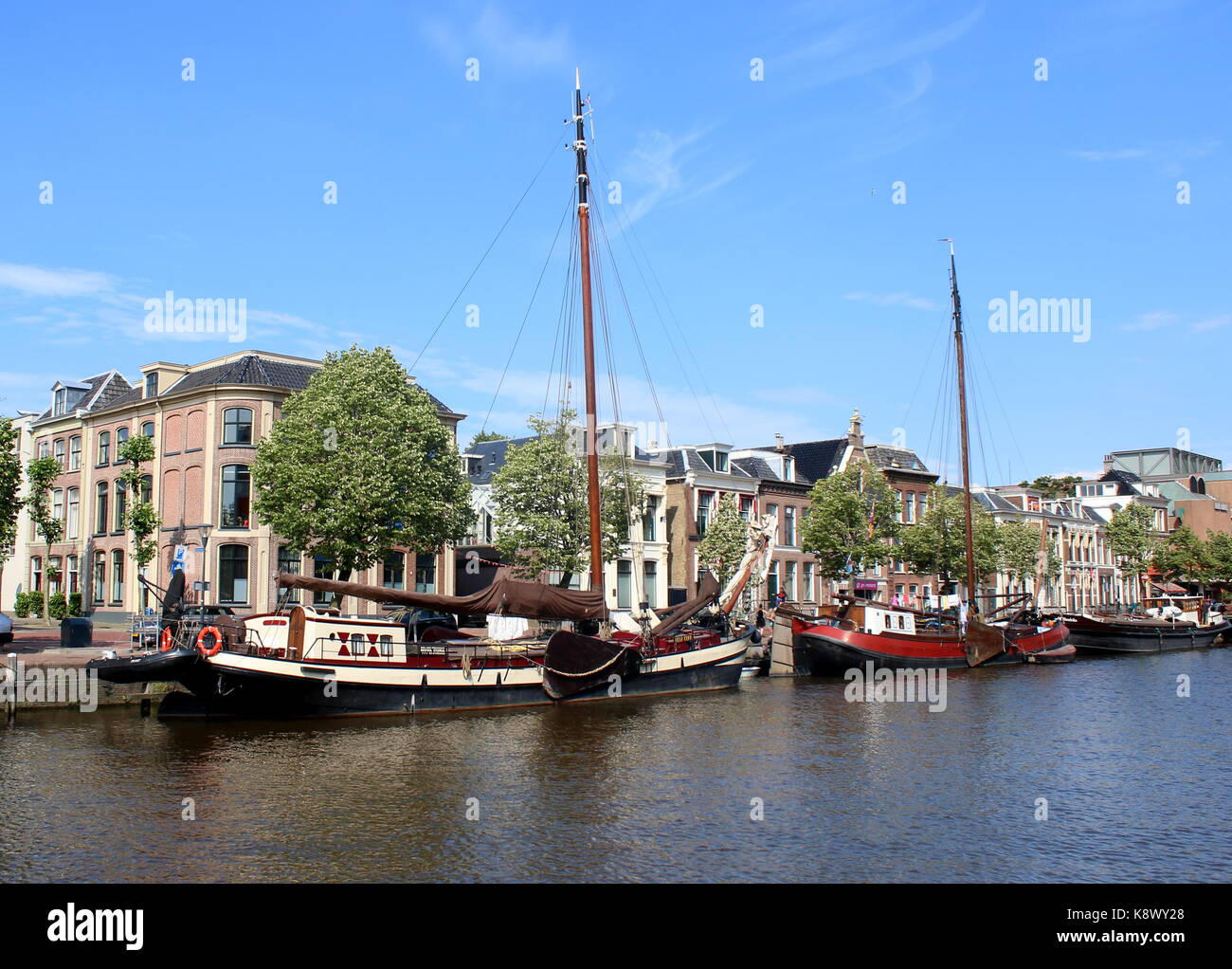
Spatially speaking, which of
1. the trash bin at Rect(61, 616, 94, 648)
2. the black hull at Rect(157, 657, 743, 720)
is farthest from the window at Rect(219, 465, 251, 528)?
the black hull at Rect(157, 657, 743, 720)

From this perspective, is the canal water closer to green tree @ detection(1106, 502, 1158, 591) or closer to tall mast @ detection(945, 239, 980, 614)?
tall mast @ detection(945, 239, 980, 614)

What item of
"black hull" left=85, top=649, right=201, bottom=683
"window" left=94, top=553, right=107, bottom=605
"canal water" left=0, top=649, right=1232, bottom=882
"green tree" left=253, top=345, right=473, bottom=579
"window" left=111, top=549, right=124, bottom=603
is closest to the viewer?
"canal water" left=0, top=649, right=1232, bottom=882

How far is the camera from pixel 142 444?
1610 inches

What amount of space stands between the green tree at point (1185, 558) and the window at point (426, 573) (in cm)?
7266

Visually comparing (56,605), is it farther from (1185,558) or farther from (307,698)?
(1185,558)

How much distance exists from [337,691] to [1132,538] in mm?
86324

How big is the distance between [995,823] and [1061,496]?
97157mm

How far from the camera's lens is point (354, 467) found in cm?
3859

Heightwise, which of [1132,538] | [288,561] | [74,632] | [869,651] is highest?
[1132,538]

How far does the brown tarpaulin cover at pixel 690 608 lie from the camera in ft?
121

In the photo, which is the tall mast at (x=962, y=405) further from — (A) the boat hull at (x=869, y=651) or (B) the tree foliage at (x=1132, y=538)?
(B) the tree foliage at (x=1132, y=538)

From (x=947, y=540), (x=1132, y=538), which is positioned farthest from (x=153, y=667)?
(x=1132, y=538)

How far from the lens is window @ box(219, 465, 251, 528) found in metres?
49.5

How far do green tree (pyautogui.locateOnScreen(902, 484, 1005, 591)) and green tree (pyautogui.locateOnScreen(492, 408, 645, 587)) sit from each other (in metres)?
24.2
